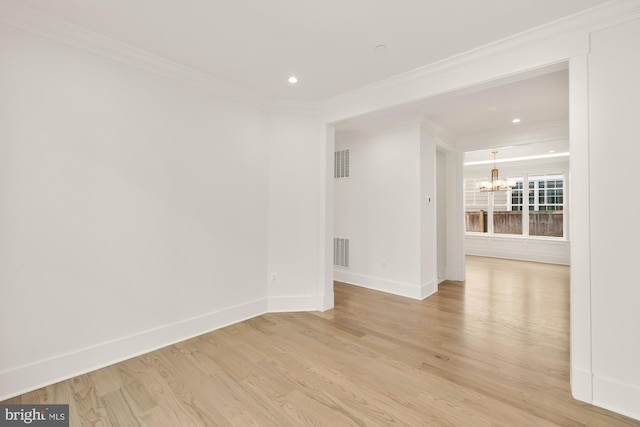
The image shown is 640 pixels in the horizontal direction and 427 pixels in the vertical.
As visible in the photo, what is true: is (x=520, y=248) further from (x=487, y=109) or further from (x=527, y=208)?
(x=487, y=109)

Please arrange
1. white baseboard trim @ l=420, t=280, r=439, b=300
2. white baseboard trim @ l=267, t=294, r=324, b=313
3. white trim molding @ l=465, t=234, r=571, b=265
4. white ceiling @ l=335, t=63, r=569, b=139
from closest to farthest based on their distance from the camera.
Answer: white ceiling @ l=335, t=63, r=569, b=139 < white baseboard trim @ l=267, t=294, r=324, b=313 < white baseboard trim @ l=420, t=280, r=439, b=300 < white trim molding @ l=465, t=234, r=571, b=265

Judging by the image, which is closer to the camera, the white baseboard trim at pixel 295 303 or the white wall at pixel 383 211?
the white baseboard trim at pixel 295 303

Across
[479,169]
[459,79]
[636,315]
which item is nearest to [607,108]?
[459,79]

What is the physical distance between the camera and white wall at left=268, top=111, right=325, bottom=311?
3.65m

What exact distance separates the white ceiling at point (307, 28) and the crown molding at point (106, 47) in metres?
0.07

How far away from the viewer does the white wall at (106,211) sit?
2033mm

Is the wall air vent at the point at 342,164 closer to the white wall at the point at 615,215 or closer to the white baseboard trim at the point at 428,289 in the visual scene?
the white baseboard trim at the point at 428,289

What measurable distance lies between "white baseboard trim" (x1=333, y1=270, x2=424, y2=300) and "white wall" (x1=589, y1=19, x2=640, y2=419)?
233 centimetres

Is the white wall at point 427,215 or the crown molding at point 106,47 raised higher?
the crown molding at point 106,47

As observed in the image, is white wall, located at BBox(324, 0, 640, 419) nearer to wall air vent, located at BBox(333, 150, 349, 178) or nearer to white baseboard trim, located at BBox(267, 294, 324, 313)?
white baseboard trim, located at BBox(267, 294, 324, 313)

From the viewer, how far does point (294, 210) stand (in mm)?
3684

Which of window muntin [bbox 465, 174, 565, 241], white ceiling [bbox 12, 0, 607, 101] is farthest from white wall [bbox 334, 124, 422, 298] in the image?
window muntin [bbox 465, 174, 565, 241]

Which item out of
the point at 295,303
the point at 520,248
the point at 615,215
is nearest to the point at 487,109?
the point at 615,215

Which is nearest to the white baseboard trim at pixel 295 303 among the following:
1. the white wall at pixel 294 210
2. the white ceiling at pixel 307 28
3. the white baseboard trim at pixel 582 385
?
the white wall at pixel 294 210
